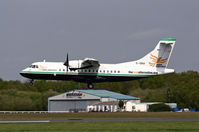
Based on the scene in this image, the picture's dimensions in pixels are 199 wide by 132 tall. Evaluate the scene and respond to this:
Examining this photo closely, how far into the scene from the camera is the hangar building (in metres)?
109

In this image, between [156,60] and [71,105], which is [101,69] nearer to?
[156,60]

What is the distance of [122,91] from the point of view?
139m

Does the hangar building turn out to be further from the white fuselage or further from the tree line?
the white fuselage

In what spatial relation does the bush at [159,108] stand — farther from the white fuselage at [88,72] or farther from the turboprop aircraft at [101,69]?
the white fuselage at [88,72]

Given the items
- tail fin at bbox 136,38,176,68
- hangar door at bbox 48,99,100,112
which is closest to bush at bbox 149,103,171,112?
hangar door at bbox 48,99,100,112

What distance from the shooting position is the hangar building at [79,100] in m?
109

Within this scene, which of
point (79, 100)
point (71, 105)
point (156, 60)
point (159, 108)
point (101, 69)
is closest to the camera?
point (101, 69)

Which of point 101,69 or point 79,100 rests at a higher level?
point 101,69

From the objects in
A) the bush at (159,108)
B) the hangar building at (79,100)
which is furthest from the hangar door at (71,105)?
the bush at (159,108)

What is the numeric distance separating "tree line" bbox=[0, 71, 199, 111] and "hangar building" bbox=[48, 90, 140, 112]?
11.3 ft

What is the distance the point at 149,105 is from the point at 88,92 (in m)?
21.8

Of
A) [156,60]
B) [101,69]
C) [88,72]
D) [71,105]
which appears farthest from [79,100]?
[88,72]

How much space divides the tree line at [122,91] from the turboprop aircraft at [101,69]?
31.1 m

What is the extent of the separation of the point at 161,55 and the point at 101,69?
33.0 feet
